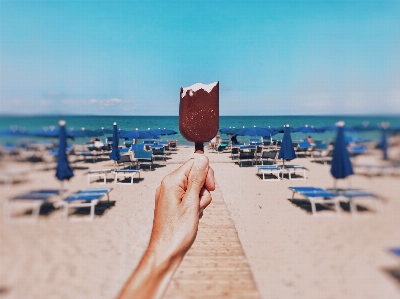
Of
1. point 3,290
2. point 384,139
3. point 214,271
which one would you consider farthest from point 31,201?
point 384,139

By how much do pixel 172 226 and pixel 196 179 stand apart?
0.35 meters

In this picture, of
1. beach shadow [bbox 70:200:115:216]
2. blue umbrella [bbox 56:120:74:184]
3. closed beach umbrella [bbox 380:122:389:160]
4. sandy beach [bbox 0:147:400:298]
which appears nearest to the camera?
closed beach umbrella [bbox 380:122:389:160]

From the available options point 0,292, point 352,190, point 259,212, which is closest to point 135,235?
point 0,292

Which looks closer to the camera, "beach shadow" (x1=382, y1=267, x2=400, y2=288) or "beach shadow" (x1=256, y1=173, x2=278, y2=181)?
"beach shadow" (x1=382, y1=267, x2=400, y2=288)

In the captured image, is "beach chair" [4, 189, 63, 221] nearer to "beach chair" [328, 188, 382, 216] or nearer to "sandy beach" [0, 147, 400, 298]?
"sandy beach" [0, 147, 400, 298]

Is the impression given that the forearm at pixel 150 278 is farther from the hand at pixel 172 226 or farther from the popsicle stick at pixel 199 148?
the popsicle stick at pixel 199 148

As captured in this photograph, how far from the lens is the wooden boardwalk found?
4.20 m

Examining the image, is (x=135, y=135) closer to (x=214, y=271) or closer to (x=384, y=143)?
(x=214, y=271)

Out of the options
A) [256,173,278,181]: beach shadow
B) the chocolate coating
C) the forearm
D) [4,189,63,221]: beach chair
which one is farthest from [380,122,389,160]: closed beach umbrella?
[256,173,278,181]: beach shadow

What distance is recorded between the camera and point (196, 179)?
177 cm

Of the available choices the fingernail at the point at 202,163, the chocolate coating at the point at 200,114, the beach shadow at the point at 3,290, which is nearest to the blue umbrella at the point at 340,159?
the chocolate coating at the point at 200,114

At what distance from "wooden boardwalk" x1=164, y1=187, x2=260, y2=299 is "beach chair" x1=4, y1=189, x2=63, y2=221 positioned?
2716 millimetres

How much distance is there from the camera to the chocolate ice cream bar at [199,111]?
6.63ft

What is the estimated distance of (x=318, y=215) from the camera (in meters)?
7.84
